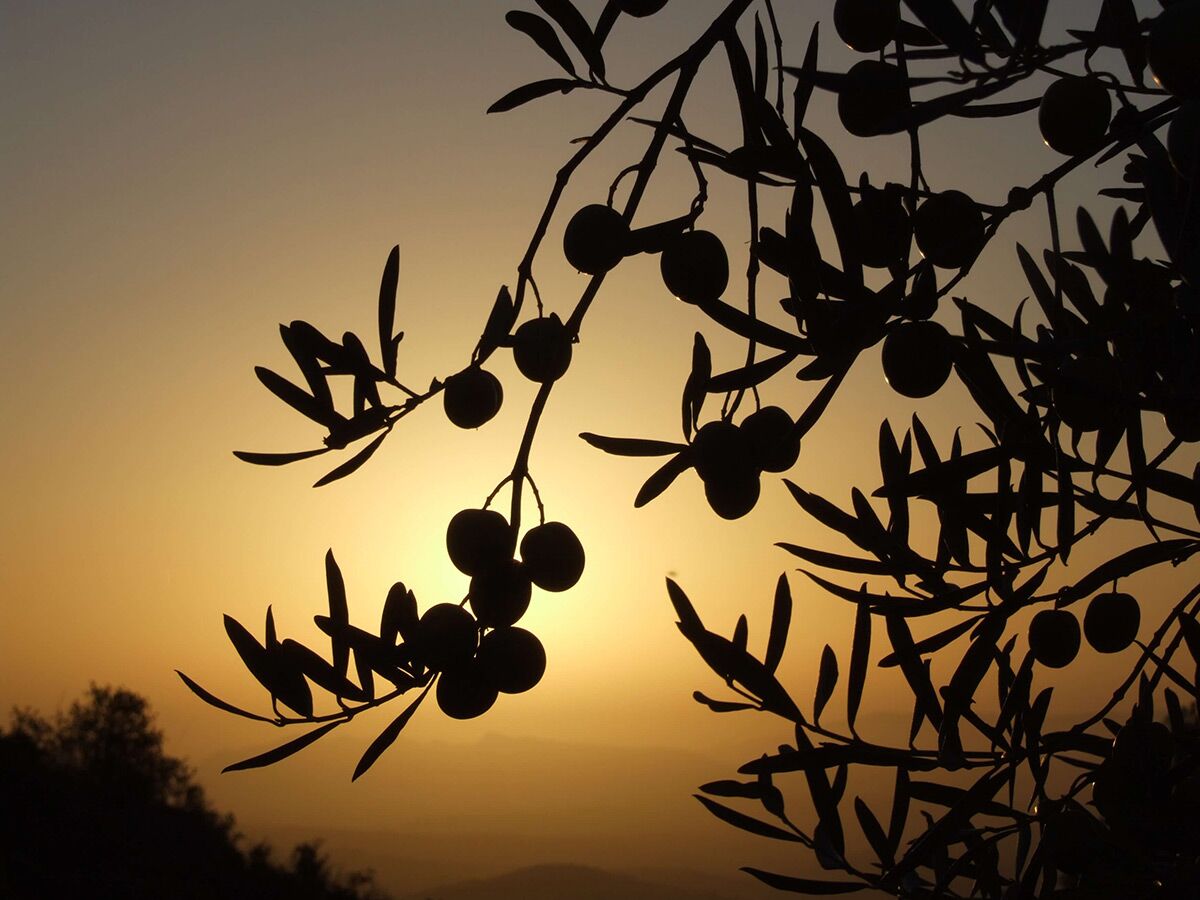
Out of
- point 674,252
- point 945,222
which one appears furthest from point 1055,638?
point 674,252

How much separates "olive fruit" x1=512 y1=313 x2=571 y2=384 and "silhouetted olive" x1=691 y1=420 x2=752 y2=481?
0.19 m

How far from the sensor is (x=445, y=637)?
48.8 inches

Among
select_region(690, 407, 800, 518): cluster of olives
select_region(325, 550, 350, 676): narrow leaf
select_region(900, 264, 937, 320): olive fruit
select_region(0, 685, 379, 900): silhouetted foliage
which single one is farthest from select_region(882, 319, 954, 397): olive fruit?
select_region(0, 685, 379, 900): silhouetted foliage

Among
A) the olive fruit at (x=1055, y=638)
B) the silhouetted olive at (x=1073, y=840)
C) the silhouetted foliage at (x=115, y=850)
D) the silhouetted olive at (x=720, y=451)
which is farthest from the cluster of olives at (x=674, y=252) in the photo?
the silhouetted foliage at (x=115, y=850)

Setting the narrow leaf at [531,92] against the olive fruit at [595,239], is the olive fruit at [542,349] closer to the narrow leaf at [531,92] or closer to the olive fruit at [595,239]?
the olive fruit at [595,239]

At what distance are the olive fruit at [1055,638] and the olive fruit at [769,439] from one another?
46cm

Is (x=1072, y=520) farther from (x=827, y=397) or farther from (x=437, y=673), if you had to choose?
(x=437, y=673)

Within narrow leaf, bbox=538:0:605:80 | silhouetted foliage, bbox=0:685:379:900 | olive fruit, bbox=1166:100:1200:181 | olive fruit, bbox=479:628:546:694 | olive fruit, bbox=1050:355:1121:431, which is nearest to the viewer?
olive fruit, bbox=1166:100:1200:181

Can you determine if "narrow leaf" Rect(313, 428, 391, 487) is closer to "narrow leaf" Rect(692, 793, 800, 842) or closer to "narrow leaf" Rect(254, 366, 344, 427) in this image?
"narrow leaf" Rect(254, 366, 344, 427)

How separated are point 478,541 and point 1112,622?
2.85 feet

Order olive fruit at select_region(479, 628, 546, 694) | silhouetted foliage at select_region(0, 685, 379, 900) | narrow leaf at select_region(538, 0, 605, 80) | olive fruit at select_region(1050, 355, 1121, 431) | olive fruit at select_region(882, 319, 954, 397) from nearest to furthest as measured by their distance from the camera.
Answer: olive fruit at select_region(1050, 355, 1121, 431) < olive fruit at select_region(882, 319, 954, 397) < olive fruit at select_region(479, 628, 546, 694) < narrow leaf at select_region(538, 0, 605, 80) < silhouetted foliage at select_region(0, 685, 379, 900)

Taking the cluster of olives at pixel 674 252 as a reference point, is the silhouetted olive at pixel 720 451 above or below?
below

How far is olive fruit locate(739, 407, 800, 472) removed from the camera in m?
1.21

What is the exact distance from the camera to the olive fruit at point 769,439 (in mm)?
1211
